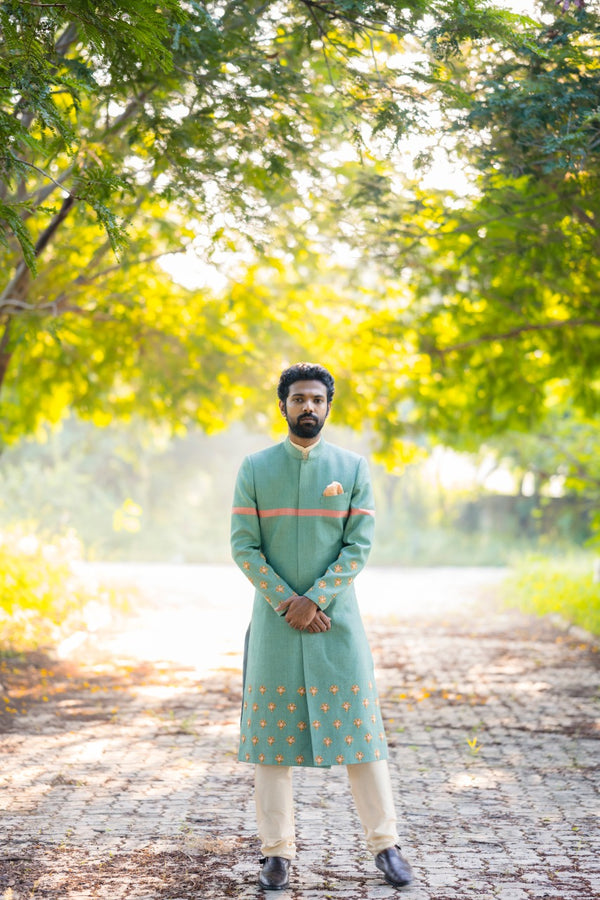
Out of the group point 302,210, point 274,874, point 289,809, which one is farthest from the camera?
point 302,210

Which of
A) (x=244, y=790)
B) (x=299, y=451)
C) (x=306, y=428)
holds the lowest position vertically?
(x=244, y=790)

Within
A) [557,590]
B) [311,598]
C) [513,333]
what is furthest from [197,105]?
[557,590]

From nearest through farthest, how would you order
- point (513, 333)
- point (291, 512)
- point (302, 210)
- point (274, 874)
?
point (274, 874)
point (291, 512)
point (302, 210)
point (513, 333)

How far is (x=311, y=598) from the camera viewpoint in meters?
4.19

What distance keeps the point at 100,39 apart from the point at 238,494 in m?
2.21

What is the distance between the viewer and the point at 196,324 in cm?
1398

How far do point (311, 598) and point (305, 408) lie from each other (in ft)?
2.76

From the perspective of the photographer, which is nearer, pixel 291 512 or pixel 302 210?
pixel 291 512

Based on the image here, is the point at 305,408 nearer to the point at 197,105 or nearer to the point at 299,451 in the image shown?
the point at 299,451

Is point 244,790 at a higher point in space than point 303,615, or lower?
lower

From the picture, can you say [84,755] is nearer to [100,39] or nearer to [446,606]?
[100,39]

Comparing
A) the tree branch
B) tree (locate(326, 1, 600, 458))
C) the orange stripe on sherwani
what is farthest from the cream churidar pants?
the tree branch

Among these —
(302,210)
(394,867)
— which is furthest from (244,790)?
(302,210)

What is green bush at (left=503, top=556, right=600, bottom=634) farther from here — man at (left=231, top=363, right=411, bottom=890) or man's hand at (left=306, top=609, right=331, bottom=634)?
man's hand at (left=306, top=609, right=331, bottom=634)
